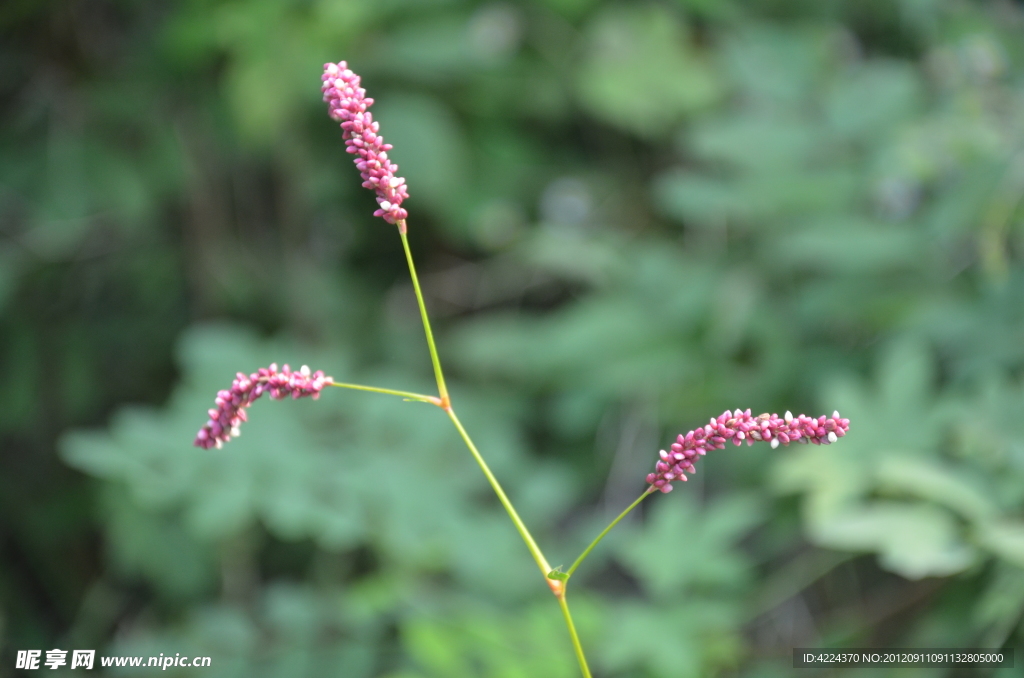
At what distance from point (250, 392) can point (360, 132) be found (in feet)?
0.85

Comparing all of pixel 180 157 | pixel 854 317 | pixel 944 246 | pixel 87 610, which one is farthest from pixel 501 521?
pixel 180 157

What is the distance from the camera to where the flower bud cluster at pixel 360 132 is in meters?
0.70

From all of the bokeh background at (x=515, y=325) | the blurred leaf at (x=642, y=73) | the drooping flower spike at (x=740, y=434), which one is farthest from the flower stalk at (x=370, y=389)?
the blurred leaf at (x=642, y=73)

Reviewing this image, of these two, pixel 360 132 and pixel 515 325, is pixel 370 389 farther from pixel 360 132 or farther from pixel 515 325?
pixel 515 325

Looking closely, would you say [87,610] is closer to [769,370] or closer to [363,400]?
[363,400]

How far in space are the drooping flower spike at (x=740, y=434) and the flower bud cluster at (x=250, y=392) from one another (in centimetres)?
32

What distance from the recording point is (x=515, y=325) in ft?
7.55

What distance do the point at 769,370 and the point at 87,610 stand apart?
6.37ft

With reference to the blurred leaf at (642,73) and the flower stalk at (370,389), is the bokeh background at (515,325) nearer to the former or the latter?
the blurred leaf at (642,73)

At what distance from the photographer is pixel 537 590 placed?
168cm

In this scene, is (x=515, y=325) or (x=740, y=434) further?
(x=515, y=325)

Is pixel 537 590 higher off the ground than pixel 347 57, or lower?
lower

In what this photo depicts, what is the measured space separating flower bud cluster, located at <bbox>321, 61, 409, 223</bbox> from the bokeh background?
2.75 feet

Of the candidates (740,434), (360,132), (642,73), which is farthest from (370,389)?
(642,73)
